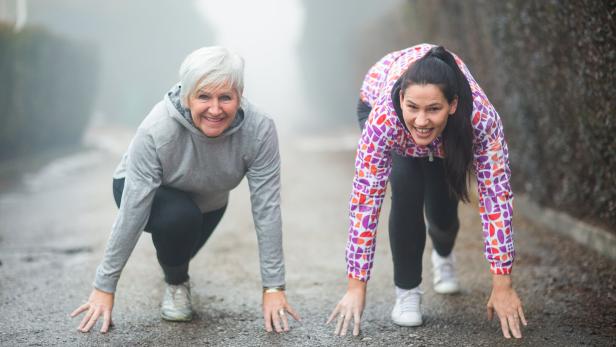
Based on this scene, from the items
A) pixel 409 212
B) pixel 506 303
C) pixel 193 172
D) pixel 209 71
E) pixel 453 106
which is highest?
pixel 209 71

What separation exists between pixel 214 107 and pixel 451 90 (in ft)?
3.12

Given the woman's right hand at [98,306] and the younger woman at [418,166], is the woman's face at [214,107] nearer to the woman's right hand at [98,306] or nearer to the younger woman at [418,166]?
the younger woman at [418,166]

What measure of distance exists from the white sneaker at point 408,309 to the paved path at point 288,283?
0.05 metres

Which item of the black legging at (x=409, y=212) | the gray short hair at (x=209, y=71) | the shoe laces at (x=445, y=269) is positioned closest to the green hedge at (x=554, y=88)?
the shoe laces at (x=445, y=269)

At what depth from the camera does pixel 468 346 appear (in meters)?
3.03

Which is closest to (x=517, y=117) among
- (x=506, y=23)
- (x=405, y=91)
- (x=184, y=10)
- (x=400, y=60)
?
(x=506, y=23)

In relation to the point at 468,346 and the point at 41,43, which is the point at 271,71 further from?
the point at 468,346

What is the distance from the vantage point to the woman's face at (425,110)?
108 inches

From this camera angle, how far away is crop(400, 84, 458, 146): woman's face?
275cm

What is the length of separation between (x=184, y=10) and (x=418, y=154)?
36625 mm

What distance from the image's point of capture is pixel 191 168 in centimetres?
323

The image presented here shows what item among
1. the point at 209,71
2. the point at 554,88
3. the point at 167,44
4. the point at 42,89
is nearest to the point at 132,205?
the point at 209,71

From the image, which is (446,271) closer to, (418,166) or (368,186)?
(418,166)

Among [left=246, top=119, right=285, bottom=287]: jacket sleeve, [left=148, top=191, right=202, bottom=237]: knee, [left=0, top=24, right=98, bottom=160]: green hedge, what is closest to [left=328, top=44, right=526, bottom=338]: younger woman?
[left=246, top=119, right=285, bottom=287]: jacket sleeve
